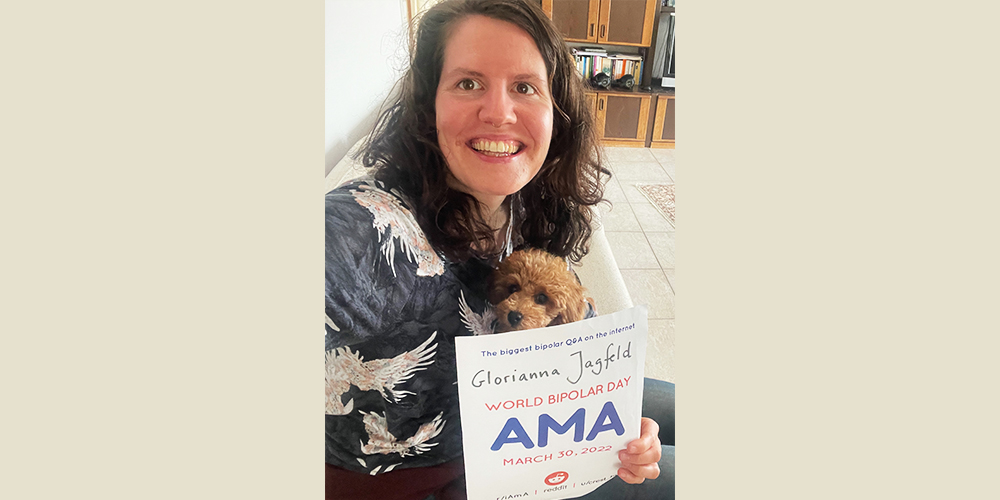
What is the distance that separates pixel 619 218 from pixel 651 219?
0.04 metres

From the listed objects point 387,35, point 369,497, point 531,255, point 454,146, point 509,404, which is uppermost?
point 387,35

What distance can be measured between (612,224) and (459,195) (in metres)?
0.21

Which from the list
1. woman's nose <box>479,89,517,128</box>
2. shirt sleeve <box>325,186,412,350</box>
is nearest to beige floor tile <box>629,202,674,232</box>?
woman's nose <box>479,89,517,128</box>

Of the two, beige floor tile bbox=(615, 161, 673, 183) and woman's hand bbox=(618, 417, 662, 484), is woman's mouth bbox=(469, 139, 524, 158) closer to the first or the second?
beige floor tile bbox=(615, 161, 673, 183)

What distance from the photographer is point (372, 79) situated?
2.08 feet

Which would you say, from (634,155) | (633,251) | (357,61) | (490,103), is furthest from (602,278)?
(357,61)

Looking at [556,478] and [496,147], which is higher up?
[496,147]

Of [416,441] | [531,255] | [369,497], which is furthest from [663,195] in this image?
[369,497]

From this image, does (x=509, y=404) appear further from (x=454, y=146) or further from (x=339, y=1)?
(x=339, y=1)

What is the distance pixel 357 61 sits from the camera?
625 mm

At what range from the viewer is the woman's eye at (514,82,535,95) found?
62 cm

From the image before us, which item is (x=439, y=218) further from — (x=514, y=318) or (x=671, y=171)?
(x=671, y=171)

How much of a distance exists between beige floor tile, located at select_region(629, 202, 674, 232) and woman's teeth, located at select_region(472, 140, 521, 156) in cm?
18

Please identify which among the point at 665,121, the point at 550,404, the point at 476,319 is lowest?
the point at 550,404
